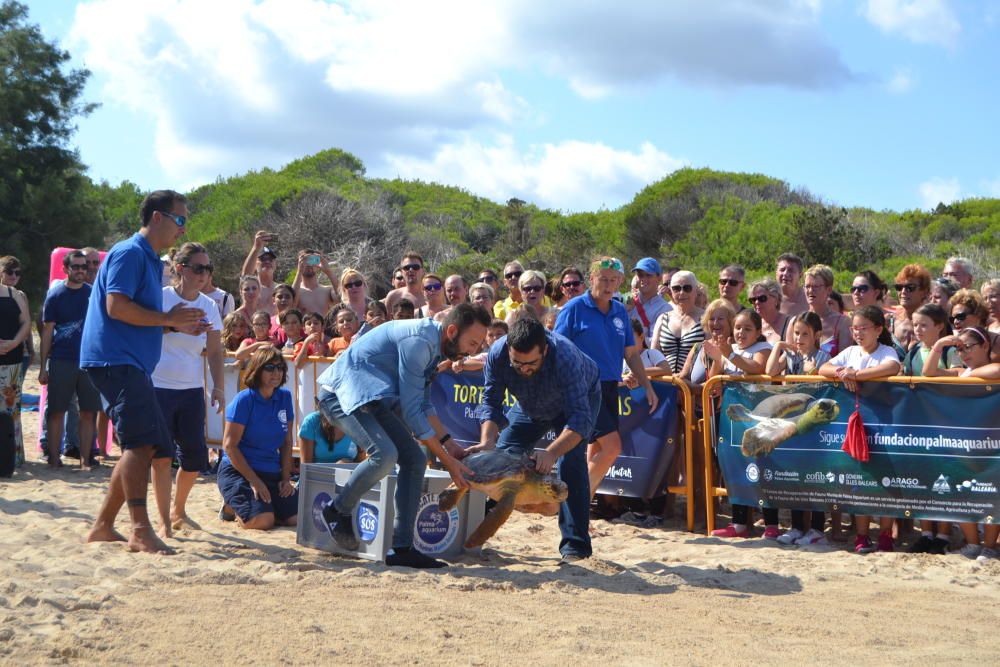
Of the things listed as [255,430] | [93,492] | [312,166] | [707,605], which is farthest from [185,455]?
[312,166]

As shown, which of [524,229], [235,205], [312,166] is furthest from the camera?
[312,166]

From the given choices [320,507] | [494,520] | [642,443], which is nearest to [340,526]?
[320,507]

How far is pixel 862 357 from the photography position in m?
7.29

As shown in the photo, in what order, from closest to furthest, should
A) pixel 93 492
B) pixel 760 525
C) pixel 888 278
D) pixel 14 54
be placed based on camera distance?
pixel 760 525 < pixel 93 492 < pixel 888 278 < pixel 14 54

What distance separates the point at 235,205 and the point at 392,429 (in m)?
33.7

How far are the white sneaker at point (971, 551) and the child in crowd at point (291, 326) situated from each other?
594cm

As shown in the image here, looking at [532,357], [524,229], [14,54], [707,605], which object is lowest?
[707,605]

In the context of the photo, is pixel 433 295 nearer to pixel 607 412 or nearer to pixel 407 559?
pixel 607 412

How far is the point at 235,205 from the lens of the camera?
3828 centimetres

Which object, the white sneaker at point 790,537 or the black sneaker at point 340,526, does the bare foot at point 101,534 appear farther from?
the white sneaker at point 790,537

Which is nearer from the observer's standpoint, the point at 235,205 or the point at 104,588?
the point at 104,588

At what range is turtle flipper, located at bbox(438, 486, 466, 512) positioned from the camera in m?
6.21

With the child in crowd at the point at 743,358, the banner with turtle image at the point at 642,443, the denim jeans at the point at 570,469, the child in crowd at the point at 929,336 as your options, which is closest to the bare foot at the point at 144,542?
the denim jeans at the point at 570,469

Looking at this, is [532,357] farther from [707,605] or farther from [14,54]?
[14,54]
